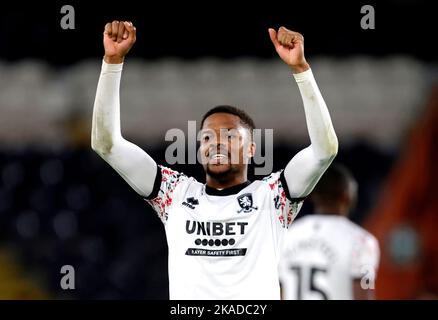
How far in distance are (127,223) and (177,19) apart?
3049 mm

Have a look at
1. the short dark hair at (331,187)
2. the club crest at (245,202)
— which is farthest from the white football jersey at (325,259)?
the club crest at (245,202)

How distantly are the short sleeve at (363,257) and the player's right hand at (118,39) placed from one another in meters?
2.10

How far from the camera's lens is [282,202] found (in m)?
3.47

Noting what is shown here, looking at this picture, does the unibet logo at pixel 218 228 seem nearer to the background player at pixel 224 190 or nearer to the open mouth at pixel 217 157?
the background player at pixel 224 190

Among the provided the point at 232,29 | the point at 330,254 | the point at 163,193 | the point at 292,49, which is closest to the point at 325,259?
the point at 330,254

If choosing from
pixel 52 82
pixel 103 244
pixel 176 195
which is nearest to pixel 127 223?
pixel 103 244

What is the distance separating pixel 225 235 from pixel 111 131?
0.59 metres

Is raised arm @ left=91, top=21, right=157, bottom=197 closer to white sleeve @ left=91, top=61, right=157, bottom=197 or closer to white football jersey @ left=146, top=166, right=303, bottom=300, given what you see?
white sleeve @ left=91, top=61, right=157, bottom=197

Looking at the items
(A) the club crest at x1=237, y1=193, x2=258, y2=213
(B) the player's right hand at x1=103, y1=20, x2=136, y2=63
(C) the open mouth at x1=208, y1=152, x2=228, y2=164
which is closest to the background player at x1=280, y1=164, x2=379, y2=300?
(A) the club crest at x1=237, y1=193, x2=258, y2=213

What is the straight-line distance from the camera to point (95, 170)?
10406 millimetres

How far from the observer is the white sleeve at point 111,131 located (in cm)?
340

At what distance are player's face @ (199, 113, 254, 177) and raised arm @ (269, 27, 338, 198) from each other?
0.24 m

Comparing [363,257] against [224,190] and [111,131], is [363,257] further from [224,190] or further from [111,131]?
[111,131]

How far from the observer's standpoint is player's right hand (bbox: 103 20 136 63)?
134 inches
